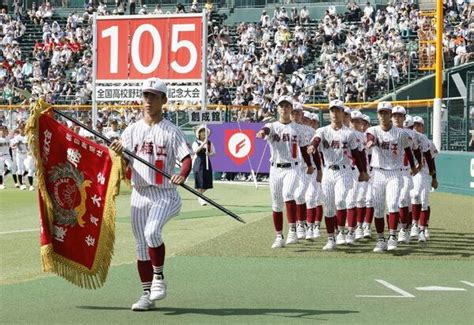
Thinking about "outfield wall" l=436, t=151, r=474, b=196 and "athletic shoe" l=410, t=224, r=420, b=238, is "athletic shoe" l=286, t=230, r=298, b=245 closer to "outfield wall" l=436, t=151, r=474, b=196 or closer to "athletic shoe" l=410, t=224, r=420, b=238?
"athletic shoe" l=410, t=224, r=420, b=238

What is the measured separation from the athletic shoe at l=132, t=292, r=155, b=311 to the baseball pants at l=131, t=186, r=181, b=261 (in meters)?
0.41

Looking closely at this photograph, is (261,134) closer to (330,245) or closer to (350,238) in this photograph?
(330,245)

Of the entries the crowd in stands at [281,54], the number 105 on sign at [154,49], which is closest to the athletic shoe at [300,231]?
the number 105 on sign at [154,49]

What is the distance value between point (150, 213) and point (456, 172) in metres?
18.9

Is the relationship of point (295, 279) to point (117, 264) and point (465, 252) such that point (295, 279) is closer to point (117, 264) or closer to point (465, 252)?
point (117, 264)

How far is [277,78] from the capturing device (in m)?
39.4

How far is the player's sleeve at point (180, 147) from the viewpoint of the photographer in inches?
406

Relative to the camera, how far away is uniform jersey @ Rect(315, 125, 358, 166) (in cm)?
1551

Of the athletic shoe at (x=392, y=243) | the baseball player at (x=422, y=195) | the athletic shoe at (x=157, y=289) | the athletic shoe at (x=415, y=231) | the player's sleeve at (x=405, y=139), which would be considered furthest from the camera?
the athletic shoe at (x=415, y=231)

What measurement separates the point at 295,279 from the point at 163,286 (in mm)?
2515

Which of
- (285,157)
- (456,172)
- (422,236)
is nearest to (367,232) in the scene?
(422,236)

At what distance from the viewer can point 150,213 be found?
10203 millimetres

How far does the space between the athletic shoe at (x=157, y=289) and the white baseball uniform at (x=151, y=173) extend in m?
0.24

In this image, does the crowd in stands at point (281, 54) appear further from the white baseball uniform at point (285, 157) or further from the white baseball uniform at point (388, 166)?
the white baseball uniform at point (388, 166)
